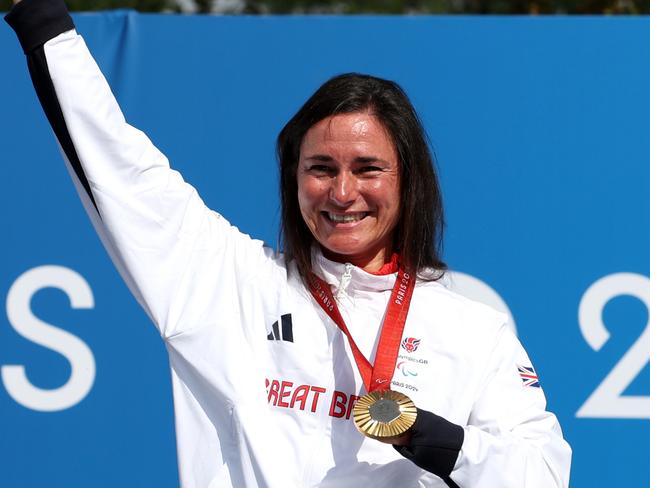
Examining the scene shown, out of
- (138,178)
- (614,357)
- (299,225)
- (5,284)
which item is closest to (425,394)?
(299,225)

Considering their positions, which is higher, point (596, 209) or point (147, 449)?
point (596, 209)

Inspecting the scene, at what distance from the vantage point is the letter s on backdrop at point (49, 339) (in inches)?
110

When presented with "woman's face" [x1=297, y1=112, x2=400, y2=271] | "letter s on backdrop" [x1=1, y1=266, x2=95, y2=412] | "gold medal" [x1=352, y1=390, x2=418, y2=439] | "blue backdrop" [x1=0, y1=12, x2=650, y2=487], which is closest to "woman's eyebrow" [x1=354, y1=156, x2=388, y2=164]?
"woman's face" [x1=297, y1=112, x2=400, y2=271]

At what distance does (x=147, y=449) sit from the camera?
2.80m

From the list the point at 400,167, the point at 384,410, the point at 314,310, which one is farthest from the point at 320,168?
the point at 384,410

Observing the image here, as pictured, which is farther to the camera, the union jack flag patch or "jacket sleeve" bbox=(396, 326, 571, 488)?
the union jack flag patch

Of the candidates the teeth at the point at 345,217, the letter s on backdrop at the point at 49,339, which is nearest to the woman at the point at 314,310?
the teeth at the point at 345,217

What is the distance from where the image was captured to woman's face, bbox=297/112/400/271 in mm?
1715

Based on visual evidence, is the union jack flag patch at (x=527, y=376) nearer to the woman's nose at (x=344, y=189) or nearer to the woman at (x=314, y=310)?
the woman at (x=314, y=310)

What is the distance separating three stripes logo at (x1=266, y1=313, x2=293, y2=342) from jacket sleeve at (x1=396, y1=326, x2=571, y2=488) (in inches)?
11.3

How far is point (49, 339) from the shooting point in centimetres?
282

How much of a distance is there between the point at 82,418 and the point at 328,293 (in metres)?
1.32

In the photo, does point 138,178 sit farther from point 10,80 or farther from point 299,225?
point 10,80

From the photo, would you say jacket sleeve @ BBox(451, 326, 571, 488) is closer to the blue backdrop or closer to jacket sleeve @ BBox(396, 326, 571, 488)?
jacket sleeve @ BBox(396, 326, 571, 488)
